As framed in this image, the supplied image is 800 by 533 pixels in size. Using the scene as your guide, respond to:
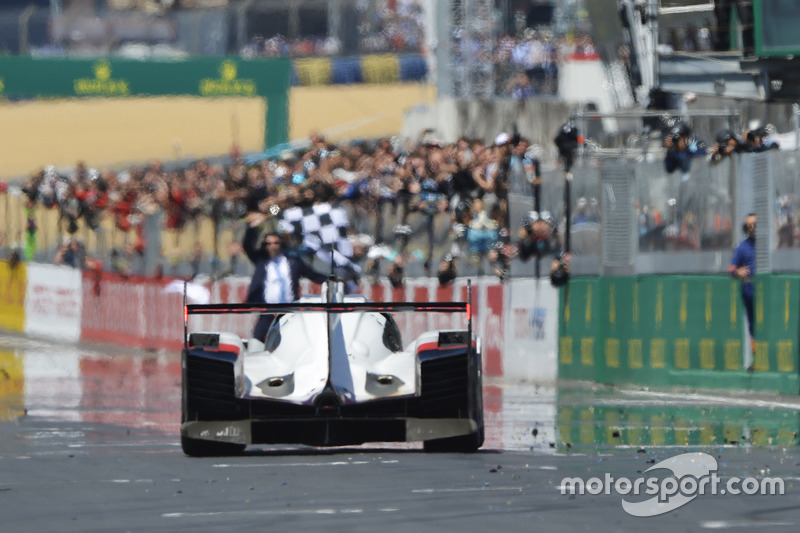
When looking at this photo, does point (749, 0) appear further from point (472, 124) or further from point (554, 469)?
point (554, 469)

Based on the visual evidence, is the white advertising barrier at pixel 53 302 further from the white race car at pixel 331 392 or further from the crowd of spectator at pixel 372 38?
the crowd of spectator at pixel 372 38

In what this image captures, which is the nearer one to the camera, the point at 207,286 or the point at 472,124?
the point at 207,286

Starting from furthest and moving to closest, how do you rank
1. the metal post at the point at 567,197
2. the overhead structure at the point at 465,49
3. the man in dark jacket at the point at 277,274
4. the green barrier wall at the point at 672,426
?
1. the overhead structure at the point at 465,49
2. the metal post at the point at 567,197
3. the man in dark jacket at the point at 277,274
4. the green barrier wall at the point at 672,426

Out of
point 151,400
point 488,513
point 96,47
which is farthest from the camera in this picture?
point 96,47

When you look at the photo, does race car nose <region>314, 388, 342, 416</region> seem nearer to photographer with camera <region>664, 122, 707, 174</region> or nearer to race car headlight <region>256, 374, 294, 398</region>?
race car headlight <region>256, 374, 294, 398</region>

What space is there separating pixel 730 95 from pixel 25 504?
21.5m

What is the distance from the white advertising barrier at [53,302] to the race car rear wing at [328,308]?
18.4 meters

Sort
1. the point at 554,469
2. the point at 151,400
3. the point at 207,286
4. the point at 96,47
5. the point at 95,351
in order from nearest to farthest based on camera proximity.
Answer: the point at 554,469
the point at 151,400
the point at 207,286
the point at 95,351
the point at 96,47

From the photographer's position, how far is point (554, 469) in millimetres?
11773

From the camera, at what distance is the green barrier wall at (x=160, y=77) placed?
43.2 metres

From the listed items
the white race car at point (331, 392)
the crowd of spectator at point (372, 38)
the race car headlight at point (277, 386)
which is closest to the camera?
the white race car at point (331, 392)

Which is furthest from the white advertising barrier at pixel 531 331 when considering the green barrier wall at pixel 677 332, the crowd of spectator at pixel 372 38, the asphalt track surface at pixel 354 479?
the crowd of spectator at pixel 372 38

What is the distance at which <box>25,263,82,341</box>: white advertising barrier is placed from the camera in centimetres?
3100

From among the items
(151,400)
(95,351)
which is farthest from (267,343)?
(95,351)
